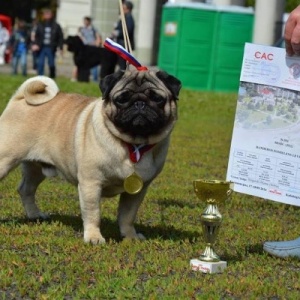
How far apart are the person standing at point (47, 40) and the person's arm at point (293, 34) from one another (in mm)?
20191

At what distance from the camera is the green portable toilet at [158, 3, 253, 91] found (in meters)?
25.0

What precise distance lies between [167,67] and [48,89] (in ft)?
62.6

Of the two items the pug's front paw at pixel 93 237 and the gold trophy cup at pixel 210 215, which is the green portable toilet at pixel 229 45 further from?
the gold trophy cup at pixel 210 215

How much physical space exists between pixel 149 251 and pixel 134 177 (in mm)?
498

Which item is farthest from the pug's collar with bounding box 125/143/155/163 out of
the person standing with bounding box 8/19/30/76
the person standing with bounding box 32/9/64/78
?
the person standing with bounding box 8/19/30/76

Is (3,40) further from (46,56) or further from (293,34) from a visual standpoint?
(293,34)

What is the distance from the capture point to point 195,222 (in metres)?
7.30

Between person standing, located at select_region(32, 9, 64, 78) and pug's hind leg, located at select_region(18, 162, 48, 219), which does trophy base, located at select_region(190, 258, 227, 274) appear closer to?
pug's hind leg, located at select_region(18, 162, 48, 219)

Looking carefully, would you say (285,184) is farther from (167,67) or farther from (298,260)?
(167,67)

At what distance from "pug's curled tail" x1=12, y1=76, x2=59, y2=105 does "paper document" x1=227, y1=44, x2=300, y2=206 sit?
65.1 inches

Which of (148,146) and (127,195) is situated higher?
(148,146)

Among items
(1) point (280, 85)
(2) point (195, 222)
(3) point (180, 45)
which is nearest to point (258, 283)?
(1) point (280, 85)

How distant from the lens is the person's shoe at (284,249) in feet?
19.6

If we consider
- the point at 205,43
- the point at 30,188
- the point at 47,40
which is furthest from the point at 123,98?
the point at 47,40
